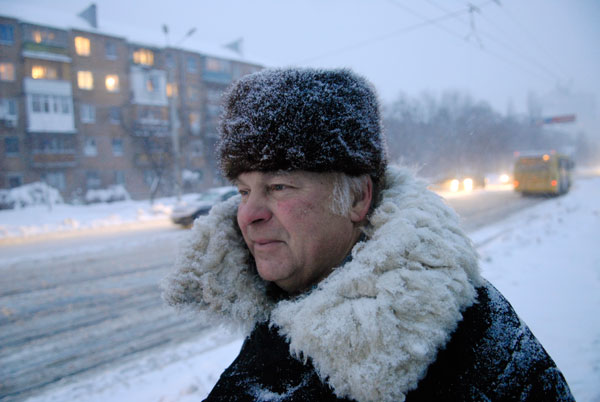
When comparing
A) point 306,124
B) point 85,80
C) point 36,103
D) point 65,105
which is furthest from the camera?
point 85,80

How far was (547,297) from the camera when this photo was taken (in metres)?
4.65

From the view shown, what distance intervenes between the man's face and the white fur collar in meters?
0.14

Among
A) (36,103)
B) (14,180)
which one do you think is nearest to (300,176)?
(14,180)

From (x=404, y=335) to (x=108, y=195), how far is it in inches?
1231

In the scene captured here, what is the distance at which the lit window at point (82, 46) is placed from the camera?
96.5 feet

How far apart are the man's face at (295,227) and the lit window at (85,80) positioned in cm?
3540

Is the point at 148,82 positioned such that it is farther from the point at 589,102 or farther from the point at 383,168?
the point at 589,102

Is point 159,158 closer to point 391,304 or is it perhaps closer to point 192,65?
point 192,65

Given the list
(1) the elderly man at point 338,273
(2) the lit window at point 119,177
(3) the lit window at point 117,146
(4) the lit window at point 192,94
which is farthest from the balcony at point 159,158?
(1) the elderly man at point 338,273

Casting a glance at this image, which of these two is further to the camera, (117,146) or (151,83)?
(151,83)

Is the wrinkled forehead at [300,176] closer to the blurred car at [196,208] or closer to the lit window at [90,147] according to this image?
the blurred car at [196,208]

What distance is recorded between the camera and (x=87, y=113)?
30469 millimetres

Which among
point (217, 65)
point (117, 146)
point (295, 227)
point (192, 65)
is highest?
point (217, 65)

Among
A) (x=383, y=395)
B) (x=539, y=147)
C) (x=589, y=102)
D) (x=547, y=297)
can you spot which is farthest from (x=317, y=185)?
(x=539, y=147)
